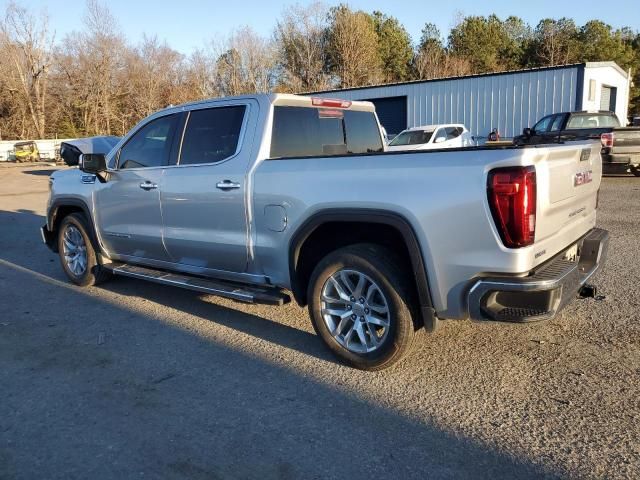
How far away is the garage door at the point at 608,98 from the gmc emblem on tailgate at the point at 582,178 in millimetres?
26879

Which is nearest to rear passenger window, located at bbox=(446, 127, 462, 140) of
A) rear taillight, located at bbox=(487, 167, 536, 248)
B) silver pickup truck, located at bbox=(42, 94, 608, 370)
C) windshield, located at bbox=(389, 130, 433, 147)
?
windshield, located at bbox=(389, 130, 433, 147)

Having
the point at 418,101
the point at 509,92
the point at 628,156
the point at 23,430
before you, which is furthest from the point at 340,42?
the point at 23,430

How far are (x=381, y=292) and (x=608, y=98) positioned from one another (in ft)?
100

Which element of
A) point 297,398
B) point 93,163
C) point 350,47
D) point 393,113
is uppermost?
point 350,47

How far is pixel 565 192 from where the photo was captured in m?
3.51

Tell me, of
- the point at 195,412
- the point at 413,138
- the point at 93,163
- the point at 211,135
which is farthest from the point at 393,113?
the point at 195,412

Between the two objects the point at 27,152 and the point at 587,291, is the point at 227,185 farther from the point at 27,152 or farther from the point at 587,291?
the point at 27,152

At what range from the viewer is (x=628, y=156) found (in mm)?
13461

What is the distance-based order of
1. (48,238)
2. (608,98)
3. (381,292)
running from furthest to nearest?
(608,98)
(48,238)
(381,292)

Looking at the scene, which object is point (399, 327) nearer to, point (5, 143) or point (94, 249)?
point (94, 249)

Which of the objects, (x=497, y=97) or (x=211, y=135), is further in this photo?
(x=497, y=97)

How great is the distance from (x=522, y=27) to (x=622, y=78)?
107ft

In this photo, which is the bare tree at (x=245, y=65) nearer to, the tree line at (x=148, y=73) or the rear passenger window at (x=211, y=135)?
the tree line at (x=148, y=73)

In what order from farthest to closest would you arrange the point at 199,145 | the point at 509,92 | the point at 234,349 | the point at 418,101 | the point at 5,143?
the point at 5,143
the point at 418,101
the point at 509,92
the point at 199,145
the point at 234,349
